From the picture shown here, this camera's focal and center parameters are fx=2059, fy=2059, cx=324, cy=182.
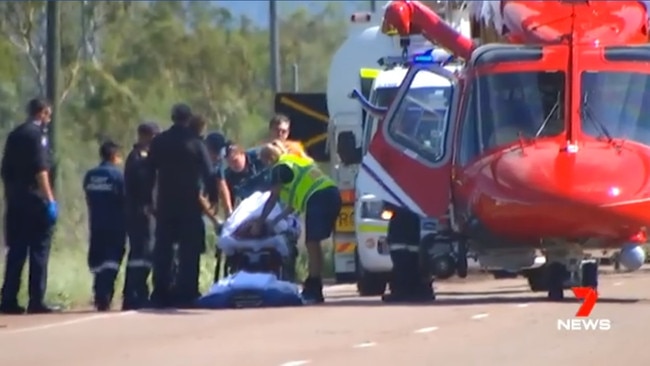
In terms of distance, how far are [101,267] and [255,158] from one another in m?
4.32

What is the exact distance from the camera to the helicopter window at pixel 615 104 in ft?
63.9

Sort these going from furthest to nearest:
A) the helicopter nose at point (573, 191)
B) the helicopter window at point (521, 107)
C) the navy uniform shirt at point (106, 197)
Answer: the navy uniform shirt at point (106, 197) < the helicopter window at point (521, 107) < the helicopter nose at point (573, 191)

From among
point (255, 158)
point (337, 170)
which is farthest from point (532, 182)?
point (337, 170)

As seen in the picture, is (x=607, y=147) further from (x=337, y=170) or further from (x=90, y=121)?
(x=90, y=121)

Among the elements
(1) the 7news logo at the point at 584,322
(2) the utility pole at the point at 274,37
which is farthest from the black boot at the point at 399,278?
(2) the utility pole at the point at 274,37

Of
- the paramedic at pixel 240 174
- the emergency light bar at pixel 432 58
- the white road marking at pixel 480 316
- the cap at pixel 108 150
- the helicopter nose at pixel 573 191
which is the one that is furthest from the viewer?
the paramedic at pixel 240 174

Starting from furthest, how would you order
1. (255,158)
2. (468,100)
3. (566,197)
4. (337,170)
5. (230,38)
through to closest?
(230,38)
(337,170)
(255,158)
(468,100)
(566,197)

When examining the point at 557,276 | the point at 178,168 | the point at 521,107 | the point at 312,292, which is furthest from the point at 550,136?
the point at 178,168

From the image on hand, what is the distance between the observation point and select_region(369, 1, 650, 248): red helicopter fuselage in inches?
738

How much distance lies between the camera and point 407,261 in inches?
817

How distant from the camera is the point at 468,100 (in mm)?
20094

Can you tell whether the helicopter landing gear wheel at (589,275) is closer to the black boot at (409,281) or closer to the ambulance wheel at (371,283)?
the black boot at (409,281)

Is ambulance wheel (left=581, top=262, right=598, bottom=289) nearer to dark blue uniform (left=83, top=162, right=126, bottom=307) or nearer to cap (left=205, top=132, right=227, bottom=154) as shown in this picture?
dark blue uniform (left=83, top=162, right=126, bottom=307)

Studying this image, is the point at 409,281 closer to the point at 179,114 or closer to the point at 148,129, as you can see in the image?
the point at 179,114
